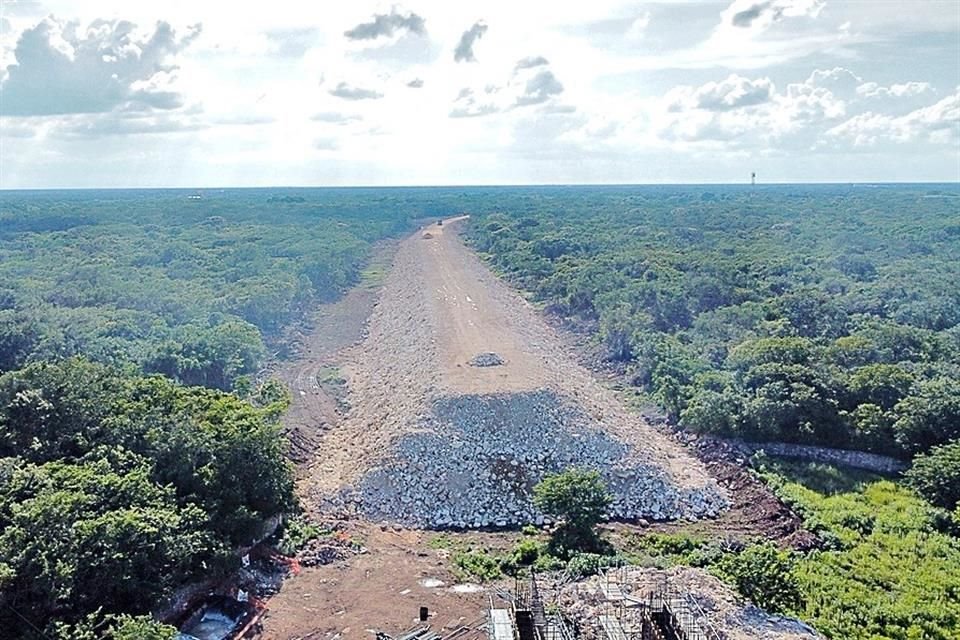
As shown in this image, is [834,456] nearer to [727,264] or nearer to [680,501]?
[680,501]

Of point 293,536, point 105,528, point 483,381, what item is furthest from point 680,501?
point 105,528

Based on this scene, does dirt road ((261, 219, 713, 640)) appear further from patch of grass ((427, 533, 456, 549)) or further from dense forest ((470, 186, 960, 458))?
dense forest ((470, 186, 960, 458))

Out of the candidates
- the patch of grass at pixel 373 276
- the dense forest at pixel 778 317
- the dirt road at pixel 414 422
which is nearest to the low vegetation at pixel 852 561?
the dense forest at pixel 778 317

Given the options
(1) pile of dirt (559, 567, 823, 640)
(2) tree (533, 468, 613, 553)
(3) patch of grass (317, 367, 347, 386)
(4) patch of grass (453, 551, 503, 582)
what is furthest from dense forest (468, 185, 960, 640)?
(3) patch of grass (317, 367, 347, 386)

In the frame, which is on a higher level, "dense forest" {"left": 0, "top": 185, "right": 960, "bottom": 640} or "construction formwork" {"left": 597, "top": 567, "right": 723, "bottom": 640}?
"dense forest" {"left": 0, "top": 185, "right": 960, "bottom": 640}

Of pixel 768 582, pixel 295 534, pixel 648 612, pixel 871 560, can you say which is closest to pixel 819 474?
pixel 871 560

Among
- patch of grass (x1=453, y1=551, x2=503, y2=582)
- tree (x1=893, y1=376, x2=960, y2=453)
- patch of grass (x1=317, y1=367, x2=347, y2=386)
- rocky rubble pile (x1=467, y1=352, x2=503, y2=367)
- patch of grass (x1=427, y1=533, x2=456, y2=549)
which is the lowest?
patch of grass (x1=427, y1=533, x2=456, y2=549)
